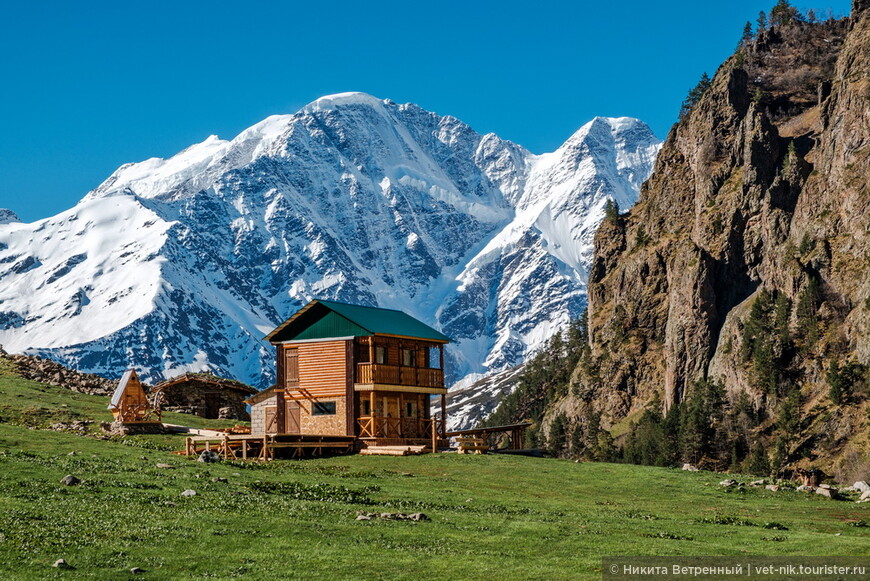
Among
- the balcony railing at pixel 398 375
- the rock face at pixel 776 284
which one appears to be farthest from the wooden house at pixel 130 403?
the rock face at pixel 776 284

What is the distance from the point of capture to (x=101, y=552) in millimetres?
27891

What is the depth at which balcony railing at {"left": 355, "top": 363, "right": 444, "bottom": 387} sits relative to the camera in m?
70.7

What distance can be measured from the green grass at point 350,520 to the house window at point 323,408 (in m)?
16.4

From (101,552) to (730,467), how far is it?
→ 120100mm

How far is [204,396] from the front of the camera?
90.2 metres

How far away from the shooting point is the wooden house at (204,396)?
88.6 m

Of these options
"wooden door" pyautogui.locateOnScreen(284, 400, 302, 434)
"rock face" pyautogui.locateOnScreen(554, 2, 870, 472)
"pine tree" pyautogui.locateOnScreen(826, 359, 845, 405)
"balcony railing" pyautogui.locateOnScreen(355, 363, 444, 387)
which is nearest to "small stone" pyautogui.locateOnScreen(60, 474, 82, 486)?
"balcony railing" pyautogui.locateOnScreen(355, 363, 444, 387)

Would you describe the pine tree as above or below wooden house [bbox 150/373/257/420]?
above

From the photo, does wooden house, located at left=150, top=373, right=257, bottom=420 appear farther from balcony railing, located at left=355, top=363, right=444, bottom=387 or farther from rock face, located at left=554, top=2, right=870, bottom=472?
rock face, located at left=554, top=2, right=870, bottom=472

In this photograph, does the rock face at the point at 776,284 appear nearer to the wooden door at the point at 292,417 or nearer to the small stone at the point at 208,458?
the wooden door at the point at 292,417

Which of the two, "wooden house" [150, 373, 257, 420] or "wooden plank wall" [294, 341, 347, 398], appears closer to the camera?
"wooden plank wall" [294, 341, 347, 398]

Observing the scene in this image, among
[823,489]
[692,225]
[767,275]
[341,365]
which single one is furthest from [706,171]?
[823,489]

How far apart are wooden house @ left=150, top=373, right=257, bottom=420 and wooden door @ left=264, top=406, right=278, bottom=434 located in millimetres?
13998

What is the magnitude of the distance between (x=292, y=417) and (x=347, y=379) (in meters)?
4.94
